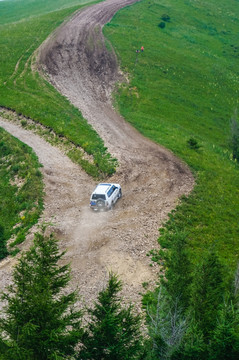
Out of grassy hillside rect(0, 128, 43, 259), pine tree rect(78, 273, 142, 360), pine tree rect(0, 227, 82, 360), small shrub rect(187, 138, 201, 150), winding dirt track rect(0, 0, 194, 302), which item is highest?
pine tree rect(0, 227, 82, 360)

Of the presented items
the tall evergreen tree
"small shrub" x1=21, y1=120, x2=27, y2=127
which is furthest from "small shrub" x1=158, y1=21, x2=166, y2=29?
the tall evergreen tree

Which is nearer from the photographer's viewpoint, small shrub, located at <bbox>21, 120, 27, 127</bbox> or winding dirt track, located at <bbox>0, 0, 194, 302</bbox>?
winding dirt track, located at <bbox>0, 0, 194, 302</bbox>

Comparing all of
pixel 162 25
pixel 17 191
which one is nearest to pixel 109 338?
pixel 17 191

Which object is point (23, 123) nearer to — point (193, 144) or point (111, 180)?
point (111, 180)

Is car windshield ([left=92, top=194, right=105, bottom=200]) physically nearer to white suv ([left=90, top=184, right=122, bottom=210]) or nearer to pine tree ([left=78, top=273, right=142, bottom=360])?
white suv ([left=90, top=184, right=122, bottom=210])

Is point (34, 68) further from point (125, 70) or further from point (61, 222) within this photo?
point (61, 222)

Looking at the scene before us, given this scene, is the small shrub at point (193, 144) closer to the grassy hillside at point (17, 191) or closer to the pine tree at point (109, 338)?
the grassy hillside at point (17, 191)

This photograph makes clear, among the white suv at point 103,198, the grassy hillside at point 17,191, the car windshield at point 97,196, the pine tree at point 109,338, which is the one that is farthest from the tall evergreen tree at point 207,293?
the grassy hillside at point 17,191
